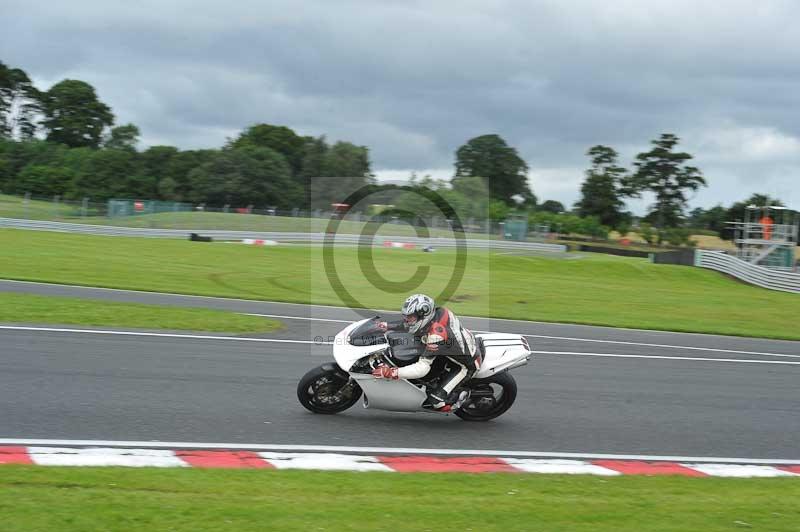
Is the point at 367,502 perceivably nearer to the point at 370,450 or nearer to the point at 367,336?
the point at 370,450

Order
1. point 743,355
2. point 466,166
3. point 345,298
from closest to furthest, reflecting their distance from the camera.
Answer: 1. point 743,355
2. point 345,298
3. point 466,166

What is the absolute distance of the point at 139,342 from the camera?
13523 mm

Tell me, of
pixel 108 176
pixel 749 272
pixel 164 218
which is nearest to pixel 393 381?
pixel 749 272

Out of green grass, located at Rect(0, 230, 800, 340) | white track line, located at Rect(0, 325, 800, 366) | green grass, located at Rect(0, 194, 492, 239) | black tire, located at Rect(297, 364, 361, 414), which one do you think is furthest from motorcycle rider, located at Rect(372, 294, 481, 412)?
green grass, located at Rect(0, 194, 492, 239)

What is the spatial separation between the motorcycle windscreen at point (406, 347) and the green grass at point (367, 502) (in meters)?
1.88

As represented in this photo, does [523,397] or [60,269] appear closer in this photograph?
[523,397]

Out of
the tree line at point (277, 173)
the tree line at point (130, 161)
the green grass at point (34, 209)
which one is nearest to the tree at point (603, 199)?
the tree line at point (277, 173)

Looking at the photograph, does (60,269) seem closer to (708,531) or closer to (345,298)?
(345,298)

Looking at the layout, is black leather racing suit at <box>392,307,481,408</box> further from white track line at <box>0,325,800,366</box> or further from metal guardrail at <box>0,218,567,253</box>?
metal guardrail at <box>0,218,567,253</box>

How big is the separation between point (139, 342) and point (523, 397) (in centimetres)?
633

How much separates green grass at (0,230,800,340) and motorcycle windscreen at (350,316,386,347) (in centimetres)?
1291

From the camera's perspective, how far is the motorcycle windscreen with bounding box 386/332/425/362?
9.03 metres

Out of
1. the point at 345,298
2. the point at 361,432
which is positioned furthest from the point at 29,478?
the point at 345,298

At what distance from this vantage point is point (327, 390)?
9406mm
